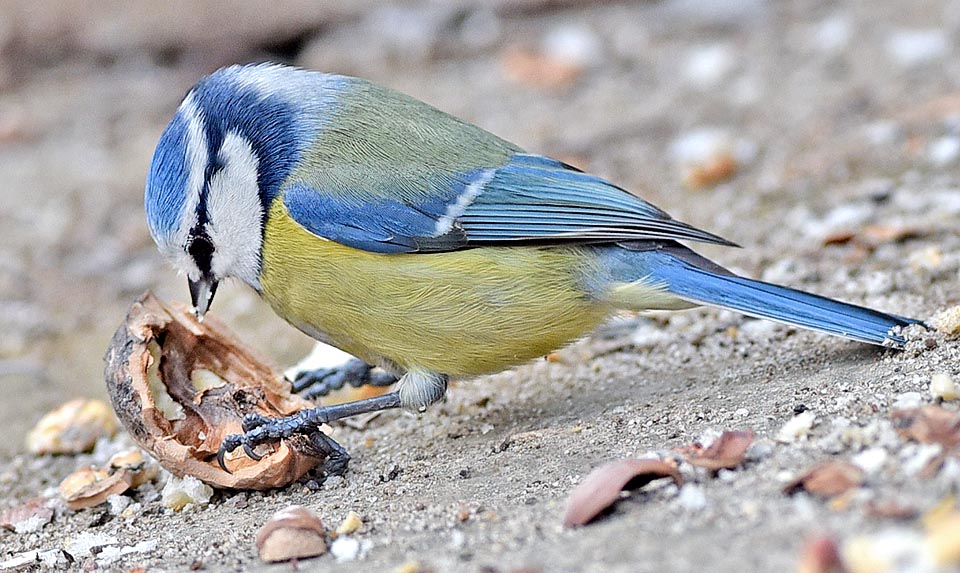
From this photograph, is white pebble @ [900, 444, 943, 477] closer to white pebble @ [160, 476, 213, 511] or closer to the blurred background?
the blurred background

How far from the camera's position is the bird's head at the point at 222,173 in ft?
9.94

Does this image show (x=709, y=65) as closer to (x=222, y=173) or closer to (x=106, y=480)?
(x=222, y=173)

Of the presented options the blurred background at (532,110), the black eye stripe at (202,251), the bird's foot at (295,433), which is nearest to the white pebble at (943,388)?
the blurred background at (532,110)

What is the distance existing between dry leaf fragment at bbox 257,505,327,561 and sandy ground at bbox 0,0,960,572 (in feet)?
0.33

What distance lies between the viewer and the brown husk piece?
2801mm

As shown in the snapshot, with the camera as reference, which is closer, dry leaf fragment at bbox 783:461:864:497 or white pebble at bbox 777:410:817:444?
dry leaf fragment at bbox 783:461:864:497

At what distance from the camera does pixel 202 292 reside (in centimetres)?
316

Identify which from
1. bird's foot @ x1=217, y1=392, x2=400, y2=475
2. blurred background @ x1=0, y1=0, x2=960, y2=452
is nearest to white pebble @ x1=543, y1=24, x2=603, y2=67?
blurred background @ x1=0, y1=0, x2=960, y2=452

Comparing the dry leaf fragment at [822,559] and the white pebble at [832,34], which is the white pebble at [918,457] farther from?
the white pebble at [832,34]

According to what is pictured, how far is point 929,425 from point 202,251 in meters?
1.93

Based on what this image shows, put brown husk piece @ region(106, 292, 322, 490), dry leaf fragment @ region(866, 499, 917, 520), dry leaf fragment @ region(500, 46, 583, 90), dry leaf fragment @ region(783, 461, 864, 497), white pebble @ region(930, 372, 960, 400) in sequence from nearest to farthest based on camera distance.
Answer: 1. dry leaf fragment @ region(866, 499, 917, 520)
2. dry leaf fragment @ region(783, 461, 864, 497)
3. white pebble @ region(930, 372, 960, 400)
4. brown husk piece @ region(106, 292, 322, 490)
5. dry leaf fragment @ region(500, 46, 583, 90)

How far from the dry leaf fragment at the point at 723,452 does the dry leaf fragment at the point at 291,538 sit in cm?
76

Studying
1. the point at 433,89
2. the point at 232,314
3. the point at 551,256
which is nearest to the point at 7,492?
the point at 232,314

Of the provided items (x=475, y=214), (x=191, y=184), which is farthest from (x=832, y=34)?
(x=191, y=184)
